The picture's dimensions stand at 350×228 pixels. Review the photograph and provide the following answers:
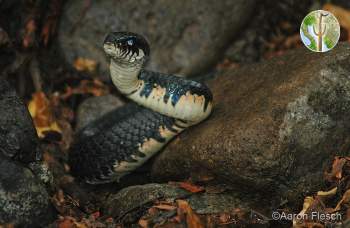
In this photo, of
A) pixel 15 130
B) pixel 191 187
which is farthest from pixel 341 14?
pixel 15 130

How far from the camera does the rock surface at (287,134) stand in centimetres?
527

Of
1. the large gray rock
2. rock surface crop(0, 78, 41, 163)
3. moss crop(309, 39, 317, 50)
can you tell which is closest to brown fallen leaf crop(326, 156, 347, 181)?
moss crop(309, 39, 317, 50)

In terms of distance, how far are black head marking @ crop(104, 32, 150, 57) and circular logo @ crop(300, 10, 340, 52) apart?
191cm

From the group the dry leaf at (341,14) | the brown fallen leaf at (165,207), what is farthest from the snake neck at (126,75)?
the dry leaf at (341,14)

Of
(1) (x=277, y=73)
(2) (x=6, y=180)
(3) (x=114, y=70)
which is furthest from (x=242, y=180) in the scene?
(2) (x=6, y=180)

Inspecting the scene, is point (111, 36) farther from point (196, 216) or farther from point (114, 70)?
point (196, 216)

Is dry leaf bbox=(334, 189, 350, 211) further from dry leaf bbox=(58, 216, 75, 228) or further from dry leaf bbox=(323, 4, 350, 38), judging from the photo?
dry leaf bbox=(323, 4, 350, 38)

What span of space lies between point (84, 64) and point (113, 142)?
211 cm

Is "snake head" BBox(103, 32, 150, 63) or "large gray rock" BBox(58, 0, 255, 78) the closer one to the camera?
"snake head" BBox(103, 32, 150, 63)

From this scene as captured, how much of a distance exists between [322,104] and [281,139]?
0.57 m

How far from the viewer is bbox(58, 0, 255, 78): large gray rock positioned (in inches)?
321

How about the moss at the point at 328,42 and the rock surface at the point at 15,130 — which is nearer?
the rock surface at the point at 15,130

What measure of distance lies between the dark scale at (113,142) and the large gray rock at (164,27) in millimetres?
1814

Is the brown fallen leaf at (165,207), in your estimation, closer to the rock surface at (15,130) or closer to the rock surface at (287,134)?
the rock surface at (287,134)
